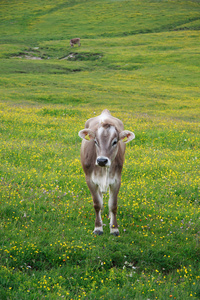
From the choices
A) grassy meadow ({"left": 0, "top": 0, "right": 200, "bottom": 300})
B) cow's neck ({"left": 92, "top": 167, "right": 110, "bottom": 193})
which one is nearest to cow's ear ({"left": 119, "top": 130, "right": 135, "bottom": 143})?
cow's neck ({"left": 92, "top": 167, "right": 110, "bottom": 193})

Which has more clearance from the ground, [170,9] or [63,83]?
[170,9]

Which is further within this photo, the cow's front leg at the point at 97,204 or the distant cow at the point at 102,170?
the cow's front leg at the point at 97,204

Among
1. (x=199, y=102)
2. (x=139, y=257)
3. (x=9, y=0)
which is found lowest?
(x=199, y=102)

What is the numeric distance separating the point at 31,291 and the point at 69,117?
16090mm

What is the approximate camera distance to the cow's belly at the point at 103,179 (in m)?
7.73

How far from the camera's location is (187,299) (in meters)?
5.82

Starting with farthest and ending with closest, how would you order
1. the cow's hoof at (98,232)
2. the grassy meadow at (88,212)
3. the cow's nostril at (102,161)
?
the cow's hoof at (98,232), the cow's nostril at (102,161), the grassy meadow at (88,212)

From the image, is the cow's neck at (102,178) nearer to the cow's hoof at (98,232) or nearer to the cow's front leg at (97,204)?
the cow's front leg at (97,204)

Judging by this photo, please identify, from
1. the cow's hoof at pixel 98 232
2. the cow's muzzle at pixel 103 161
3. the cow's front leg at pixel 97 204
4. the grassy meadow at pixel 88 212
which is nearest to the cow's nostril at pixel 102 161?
the cow's muzzle at pixel 103 161

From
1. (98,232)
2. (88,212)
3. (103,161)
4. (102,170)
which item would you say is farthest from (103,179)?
(88,212)

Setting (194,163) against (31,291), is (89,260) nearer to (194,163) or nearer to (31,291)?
(31,291)

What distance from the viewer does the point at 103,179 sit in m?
7.79

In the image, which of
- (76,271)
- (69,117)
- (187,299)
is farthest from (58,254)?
(69,117)

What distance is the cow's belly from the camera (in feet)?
25.3
